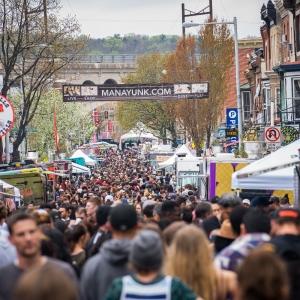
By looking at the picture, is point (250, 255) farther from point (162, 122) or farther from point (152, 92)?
point (162, 122)

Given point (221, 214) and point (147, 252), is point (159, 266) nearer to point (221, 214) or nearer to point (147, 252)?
point (147, 252)

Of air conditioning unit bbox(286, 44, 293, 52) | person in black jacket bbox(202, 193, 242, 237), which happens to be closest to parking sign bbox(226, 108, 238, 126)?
air conditioning unit bbox(286, 44, 293, 52)

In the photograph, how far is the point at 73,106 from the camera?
3236 inches

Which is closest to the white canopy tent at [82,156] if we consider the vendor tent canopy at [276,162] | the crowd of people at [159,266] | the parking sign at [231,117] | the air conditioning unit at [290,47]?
the parking sign at [231,117]

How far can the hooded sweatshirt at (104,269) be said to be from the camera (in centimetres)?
702

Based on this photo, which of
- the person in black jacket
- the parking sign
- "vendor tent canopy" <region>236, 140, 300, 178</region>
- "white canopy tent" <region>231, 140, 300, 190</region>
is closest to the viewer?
the person in black jacket

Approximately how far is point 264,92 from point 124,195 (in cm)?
1891

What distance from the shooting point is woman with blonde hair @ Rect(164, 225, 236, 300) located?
655 centimetres

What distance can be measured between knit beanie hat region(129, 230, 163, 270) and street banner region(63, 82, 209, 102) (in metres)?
31.1

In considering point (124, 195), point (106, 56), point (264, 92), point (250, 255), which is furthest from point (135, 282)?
point (106, 56)

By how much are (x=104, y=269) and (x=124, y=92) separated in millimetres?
30719

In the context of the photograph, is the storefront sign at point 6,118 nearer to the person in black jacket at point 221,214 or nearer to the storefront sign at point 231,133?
the person in black jacket at point 221,214

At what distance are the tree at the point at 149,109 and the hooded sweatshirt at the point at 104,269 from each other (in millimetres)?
68750

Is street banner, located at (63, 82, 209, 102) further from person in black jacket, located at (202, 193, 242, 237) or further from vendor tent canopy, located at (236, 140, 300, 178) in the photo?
person in black jacket, located at (202, 193, 242, 237)
